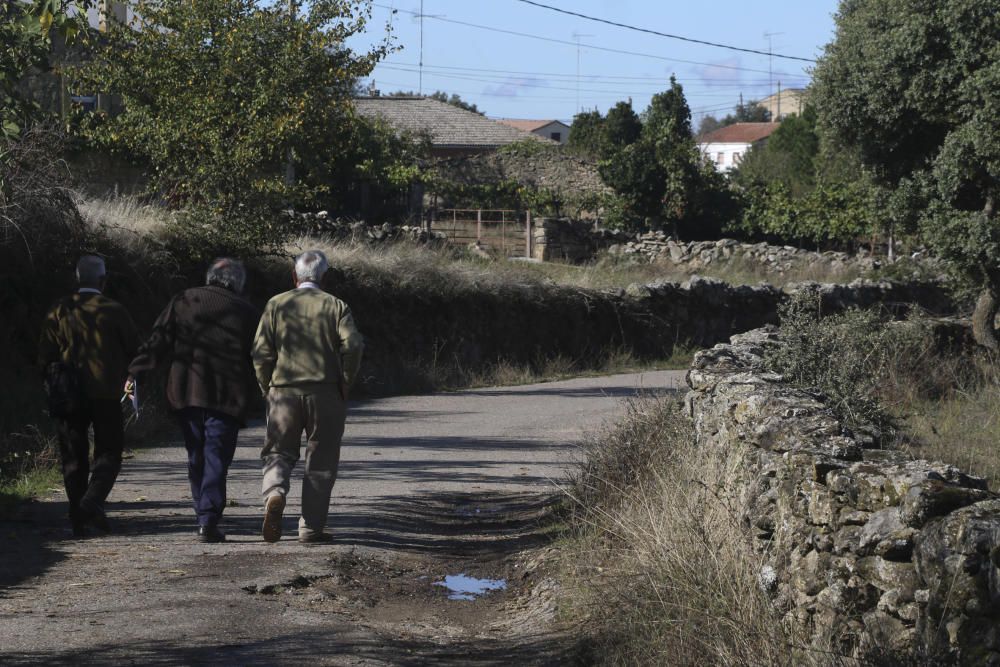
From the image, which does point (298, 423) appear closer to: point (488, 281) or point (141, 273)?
point (141, 273)

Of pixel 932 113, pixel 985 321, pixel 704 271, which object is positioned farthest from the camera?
pixel 704 271

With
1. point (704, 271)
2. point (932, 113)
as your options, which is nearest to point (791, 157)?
point (704, 271)

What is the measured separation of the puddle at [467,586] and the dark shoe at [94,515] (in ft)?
7.49

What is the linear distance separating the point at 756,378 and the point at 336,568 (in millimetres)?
3133

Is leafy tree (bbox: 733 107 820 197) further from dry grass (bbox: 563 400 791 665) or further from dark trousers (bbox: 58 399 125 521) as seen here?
dark trousers (bbox: 58 399 125 521)

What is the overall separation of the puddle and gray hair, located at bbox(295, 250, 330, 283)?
2.16m

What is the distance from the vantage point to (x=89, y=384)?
815cm

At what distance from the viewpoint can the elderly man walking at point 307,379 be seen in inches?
315

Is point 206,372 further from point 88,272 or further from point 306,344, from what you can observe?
point 88,272

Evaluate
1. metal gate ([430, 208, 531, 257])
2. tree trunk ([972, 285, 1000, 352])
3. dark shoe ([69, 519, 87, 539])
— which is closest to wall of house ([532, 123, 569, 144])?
metal gate ([430, 208, 531, 257])

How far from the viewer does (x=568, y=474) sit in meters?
9.85

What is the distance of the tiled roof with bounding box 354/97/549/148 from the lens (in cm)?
5831

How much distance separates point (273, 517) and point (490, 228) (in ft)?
105

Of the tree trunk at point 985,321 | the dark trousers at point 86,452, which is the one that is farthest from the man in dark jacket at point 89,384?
the tree trunk at point 985,321
